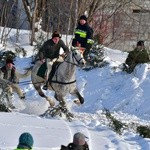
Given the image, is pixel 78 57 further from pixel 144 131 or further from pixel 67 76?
pixel 144 131

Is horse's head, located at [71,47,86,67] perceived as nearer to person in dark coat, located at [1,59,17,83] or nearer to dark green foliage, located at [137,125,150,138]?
dark green foliage, located at [137,125,150,138]

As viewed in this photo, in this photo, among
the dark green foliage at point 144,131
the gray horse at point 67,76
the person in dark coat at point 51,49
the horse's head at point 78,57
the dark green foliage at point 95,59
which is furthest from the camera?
the dark green foliage at point 95,59

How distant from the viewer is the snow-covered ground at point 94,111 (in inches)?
460

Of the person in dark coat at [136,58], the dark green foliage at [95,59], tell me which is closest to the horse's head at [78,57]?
the person in dark coat at [136,58]

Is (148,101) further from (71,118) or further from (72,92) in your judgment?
(71,118)

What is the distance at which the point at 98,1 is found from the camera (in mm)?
29812

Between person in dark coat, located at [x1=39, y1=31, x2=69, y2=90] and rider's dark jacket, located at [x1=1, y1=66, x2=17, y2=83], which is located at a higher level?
person in dark coat, located at [x1=39, y1=31, x2=69, y2=90]

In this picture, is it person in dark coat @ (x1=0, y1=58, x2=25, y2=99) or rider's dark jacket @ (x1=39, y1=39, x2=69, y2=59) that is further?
person in dark coat @ (x1=0, y1=58, x2=25, y2=99)

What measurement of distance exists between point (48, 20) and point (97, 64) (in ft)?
21.4

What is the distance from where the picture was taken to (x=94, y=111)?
1830 cm

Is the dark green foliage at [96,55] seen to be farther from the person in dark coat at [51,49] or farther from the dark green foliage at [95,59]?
the person in dark coat at [51,49]

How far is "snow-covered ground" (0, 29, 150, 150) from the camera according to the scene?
38.3 ft

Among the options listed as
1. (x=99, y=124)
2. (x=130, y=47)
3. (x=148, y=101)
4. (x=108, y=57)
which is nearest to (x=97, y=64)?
(x=108, y=57)

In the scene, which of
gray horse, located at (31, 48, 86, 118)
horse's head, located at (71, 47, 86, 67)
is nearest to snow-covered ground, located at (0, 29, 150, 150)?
gray horse, located at (31, 48, 86, 118)
